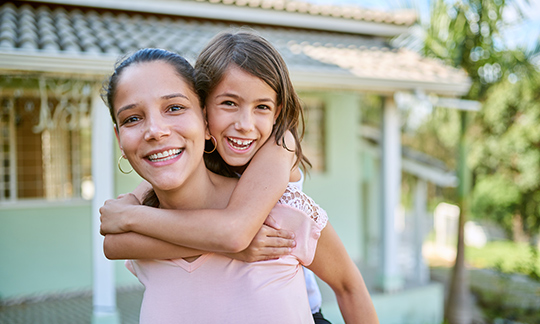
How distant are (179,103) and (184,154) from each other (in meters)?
0.15

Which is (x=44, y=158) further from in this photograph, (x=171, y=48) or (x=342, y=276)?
(x=342, y=276)

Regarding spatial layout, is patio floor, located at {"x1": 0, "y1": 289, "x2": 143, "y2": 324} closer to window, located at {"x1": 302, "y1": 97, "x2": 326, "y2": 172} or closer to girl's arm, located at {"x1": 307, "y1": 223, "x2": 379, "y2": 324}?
window, located at {"x1": 302, "y1": 97, "x2": 326, "y2": 172}

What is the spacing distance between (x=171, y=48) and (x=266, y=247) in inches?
182

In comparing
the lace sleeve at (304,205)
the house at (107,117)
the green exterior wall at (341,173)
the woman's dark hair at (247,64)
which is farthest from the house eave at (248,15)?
the lace sleeve at (304,205)

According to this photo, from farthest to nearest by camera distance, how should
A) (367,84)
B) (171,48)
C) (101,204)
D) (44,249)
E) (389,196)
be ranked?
(44,249) < (389,196) < (367,84) < (171,48) < (101,204)

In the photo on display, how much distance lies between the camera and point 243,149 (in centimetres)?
159

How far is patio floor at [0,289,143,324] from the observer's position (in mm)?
6070

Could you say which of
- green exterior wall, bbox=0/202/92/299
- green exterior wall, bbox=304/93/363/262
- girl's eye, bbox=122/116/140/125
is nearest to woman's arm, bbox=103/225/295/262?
girl's eye, bbox=122/116/140/125

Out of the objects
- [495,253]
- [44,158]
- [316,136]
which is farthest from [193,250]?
[495,253]

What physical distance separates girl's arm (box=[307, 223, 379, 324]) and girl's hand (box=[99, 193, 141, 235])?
2.08ft

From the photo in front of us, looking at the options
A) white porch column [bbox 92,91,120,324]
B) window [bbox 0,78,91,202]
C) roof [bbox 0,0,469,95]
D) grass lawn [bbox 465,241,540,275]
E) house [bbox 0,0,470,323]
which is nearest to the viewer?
roof [bbox 0,0,469,95]

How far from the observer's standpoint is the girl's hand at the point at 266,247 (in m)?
1.38

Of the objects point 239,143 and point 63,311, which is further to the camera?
point 63,311

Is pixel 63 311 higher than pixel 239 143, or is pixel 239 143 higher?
pixel 239 143
